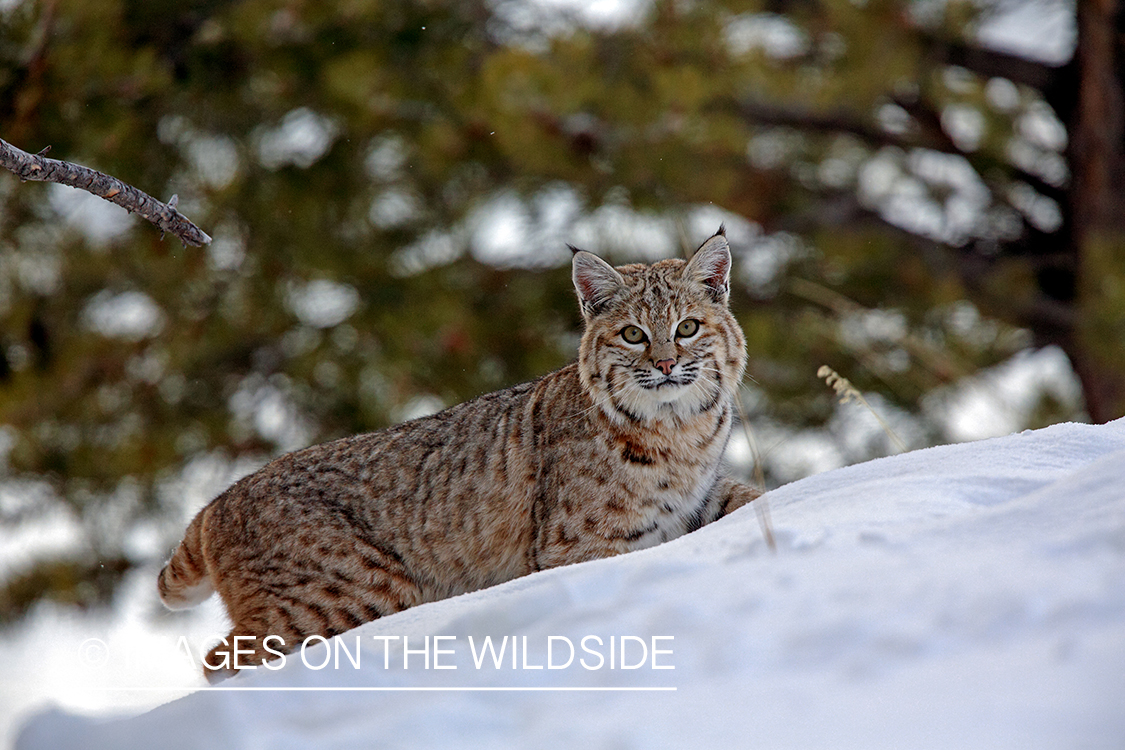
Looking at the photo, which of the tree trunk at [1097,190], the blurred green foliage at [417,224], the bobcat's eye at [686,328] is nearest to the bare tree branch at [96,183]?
the bobcat's eye at [686,328]

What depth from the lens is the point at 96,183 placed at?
279 centimetres

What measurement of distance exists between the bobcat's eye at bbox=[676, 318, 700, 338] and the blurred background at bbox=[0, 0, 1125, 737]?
353 centimetres

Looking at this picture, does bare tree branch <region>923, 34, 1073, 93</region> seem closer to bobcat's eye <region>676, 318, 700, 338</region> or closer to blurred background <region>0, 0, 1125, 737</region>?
blurred background <region>0, 0, 1125, 737</region>

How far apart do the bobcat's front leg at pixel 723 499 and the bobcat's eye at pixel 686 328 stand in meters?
0.55

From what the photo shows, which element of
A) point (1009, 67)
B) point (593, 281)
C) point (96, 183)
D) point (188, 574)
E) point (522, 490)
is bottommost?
point (188, 574)

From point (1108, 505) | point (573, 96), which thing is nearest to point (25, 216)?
point (573, 96)

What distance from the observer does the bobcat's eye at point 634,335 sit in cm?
393

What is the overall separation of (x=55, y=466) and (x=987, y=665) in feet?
26.1

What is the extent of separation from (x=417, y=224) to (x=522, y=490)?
516cm

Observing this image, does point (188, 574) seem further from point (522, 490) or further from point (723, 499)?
point (723, 499)

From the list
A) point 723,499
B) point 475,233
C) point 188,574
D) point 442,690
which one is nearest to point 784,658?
point 442,690

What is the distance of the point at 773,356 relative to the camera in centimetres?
828

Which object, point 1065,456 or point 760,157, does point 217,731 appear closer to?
point 1065,456

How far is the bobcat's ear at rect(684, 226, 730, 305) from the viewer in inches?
157
